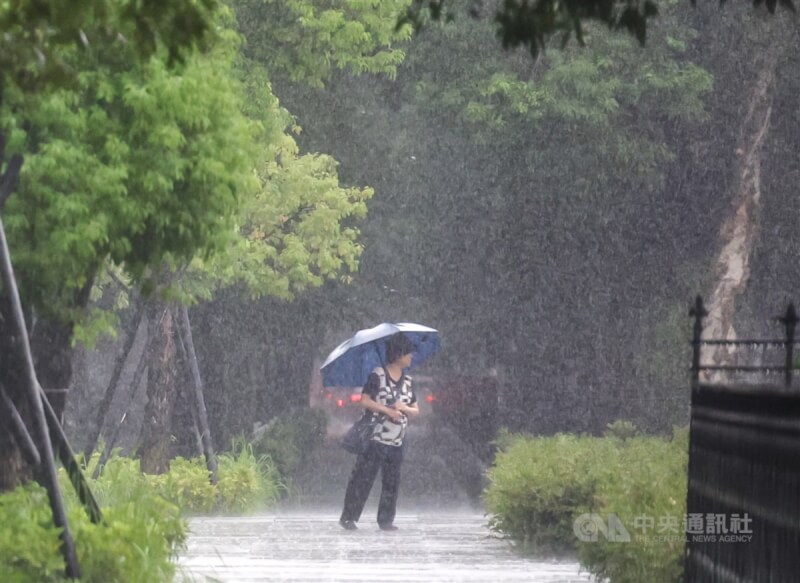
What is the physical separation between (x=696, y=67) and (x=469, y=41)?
12.3 ft

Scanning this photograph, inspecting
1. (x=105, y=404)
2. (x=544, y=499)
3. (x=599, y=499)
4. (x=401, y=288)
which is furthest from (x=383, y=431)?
(x=401, y=288)

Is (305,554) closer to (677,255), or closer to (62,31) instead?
(62,31)

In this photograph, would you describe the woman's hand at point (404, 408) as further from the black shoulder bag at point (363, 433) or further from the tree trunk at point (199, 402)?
the tree trunk at point (199, 402)

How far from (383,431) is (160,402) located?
7969 millimetres

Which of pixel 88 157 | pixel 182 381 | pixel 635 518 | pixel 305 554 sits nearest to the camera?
pixel 88 157

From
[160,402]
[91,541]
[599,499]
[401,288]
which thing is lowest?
[91,541]

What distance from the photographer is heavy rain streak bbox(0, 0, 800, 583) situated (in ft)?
29.7

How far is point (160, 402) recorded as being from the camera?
2352 cm

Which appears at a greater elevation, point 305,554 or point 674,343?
point 674,343

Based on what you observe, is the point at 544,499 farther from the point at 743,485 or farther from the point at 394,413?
the point at 743,485

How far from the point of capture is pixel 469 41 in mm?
27219

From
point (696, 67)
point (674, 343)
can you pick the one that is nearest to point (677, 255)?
point (674, 343)

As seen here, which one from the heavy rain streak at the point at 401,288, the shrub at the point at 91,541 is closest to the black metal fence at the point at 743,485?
the heavy rain streak at the point at 401,288

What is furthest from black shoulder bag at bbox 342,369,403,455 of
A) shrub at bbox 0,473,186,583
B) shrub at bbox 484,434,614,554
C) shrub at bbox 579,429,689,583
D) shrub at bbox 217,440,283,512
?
shrub at bbox 0,473,186,583
